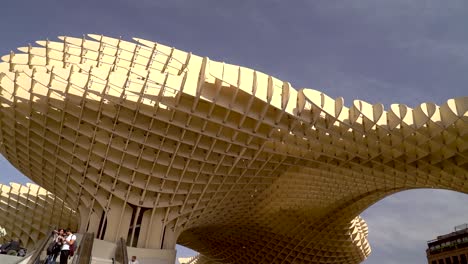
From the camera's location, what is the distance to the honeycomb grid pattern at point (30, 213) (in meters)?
42.9

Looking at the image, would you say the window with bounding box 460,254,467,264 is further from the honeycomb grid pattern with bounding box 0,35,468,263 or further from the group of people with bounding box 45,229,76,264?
the group of people with bounding box 45,229,76,264

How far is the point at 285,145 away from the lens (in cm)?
2542

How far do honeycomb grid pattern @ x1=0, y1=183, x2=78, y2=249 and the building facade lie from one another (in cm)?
5487

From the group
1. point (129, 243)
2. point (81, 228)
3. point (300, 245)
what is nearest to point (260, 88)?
point (129, 243)

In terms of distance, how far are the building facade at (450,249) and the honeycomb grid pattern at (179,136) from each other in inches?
1502

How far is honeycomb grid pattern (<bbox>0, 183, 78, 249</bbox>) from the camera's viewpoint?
42.9m

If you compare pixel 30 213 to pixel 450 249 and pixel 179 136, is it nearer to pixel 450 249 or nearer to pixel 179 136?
pixel 179 136

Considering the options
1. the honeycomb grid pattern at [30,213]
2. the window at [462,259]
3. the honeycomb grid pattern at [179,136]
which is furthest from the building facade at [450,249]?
the honeycomb grid pattern at [30,213]

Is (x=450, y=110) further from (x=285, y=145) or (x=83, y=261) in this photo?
(x=83, y=261)

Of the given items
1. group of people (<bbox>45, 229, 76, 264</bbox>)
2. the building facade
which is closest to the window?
the building facade

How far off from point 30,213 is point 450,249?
2398 inches

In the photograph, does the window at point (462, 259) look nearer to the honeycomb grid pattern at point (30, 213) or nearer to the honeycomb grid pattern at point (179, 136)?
the honeycomb grid pattern at point (179, 136)

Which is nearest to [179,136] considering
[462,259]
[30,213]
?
[30,213]

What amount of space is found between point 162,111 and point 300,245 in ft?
92.4
